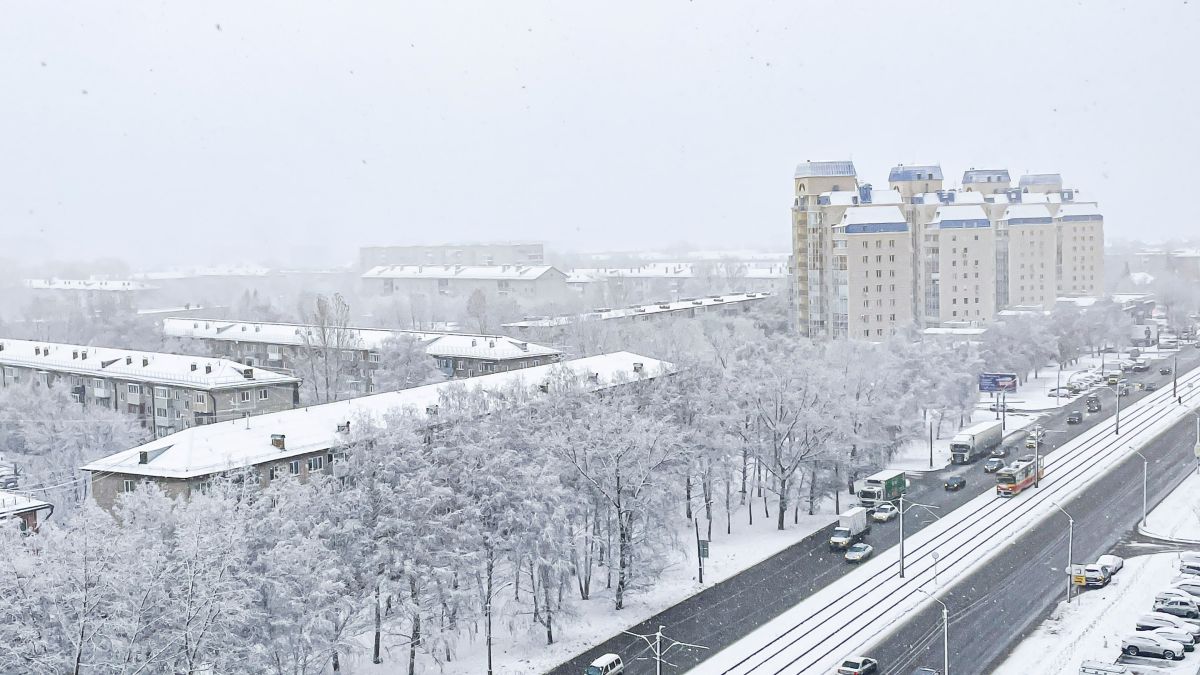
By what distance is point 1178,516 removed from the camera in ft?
122

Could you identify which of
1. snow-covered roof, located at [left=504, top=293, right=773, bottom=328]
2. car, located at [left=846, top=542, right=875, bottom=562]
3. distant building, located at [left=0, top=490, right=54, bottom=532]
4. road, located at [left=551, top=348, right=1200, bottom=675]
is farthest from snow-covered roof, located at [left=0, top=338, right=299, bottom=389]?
snow-covered roof, located at [left=504, top=293, right=773, bottom=328]

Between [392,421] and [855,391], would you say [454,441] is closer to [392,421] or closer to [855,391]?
[392,421]

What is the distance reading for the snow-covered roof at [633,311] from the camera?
77.9m

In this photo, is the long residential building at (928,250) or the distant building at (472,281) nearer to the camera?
the long residential building at (928,250)

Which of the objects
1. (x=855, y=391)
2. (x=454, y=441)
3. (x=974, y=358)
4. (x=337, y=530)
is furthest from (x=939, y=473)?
(x=337, y=530)

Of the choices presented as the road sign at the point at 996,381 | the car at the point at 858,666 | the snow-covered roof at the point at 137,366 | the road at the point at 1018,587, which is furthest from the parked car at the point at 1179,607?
the road sign at the point at 996,381

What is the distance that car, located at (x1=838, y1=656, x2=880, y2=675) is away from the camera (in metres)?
24.5

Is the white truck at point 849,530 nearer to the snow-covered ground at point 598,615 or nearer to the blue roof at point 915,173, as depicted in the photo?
the snow-covered ground at point 598,615

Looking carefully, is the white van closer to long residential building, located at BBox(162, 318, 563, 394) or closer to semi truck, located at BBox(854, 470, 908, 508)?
semi truck, located at BBox(854, 470, 908, 508)

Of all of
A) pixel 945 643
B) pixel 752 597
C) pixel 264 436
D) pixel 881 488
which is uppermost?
pixel 264 436

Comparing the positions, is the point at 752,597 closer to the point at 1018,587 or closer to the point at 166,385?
the point at 1018,587

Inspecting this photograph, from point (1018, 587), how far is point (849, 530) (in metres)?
6.53

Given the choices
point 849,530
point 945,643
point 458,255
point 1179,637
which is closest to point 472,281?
point 458,255

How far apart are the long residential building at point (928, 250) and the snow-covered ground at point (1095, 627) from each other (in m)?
40.2
